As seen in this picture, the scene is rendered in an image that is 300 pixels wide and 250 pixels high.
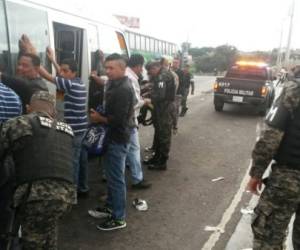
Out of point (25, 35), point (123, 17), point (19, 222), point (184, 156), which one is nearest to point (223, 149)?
point (184, 156)

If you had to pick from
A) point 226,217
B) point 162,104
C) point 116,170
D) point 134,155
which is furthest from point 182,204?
point 162,104

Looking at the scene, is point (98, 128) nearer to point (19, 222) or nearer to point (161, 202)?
point (161, 202)

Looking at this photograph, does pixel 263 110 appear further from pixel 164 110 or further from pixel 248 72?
pixel 164 110

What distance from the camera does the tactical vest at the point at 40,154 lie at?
2.86m

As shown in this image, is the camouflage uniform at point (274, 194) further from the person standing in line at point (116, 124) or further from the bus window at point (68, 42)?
the bus window at point (68, 42)

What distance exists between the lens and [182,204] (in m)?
A: 5.64

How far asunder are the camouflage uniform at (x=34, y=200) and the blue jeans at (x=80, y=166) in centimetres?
213

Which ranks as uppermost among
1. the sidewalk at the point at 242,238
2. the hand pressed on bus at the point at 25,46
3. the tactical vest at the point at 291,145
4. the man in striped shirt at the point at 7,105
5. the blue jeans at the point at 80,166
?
the hand pressed on bus at the point at 25,46

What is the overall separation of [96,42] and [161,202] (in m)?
3.34

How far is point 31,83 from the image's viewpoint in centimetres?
410

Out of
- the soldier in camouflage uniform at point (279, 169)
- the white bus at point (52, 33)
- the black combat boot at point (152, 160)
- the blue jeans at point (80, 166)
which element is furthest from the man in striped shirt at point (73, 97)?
the soldier in camouflage uniform at point (279, 169)

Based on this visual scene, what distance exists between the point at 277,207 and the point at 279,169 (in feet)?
0.98

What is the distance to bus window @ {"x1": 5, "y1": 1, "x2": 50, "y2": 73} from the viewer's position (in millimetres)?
4941

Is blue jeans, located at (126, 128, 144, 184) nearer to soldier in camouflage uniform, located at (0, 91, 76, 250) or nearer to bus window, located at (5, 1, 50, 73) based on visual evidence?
bus window, located at (5, 1, 50, 73)
